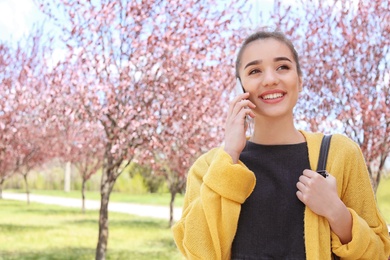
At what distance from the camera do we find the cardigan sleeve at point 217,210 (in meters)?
1.64

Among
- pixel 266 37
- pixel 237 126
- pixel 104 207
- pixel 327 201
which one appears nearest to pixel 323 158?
pixel 327 201

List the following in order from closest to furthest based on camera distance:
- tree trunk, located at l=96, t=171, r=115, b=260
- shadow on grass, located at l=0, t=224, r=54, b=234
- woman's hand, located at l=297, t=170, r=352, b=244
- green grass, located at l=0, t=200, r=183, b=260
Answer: woman's hand, located at l=297, t=170, r=352, b=244
tree trunk, located at l=96, t=171, r=115, b=260
green grass, located at l=0, t=200, r=183, b=260
shadow on grass, located at l=0, t=224, r=54, b=234

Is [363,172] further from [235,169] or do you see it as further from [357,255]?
[235,169]

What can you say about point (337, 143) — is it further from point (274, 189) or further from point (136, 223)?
point (136, 223)

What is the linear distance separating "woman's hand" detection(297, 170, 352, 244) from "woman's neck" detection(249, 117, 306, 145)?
19 cm

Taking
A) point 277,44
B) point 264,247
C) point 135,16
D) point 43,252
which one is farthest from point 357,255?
point 43,252

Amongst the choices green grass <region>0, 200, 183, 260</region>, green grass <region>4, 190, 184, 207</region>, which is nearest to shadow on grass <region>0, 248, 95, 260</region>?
green grass <region>0, 200, 183, 260</region>

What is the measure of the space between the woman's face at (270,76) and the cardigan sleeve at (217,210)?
23cm

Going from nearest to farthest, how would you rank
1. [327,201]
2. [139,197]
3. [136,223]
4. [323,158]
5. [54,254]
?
1. [327,201]
2. [323,158]
3. [54,254]
4. [136,223]
5. [139,197]

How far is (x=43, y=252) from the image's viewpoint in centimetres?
1068

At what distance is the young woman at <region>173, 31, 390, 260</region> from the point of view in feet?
5.38

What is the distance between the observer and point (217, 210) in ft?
5.43

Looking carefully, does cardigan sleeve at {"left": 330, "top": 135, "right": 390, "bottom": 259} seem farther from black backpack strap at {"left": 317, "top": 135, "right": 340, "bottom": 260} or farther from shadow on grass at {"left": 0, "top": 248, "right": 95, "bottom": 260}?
shadow on grass at {"left": 0, "top": 248, "right": 95, "bottom": 260}

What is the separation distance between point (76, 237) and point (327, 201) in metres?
11.5
